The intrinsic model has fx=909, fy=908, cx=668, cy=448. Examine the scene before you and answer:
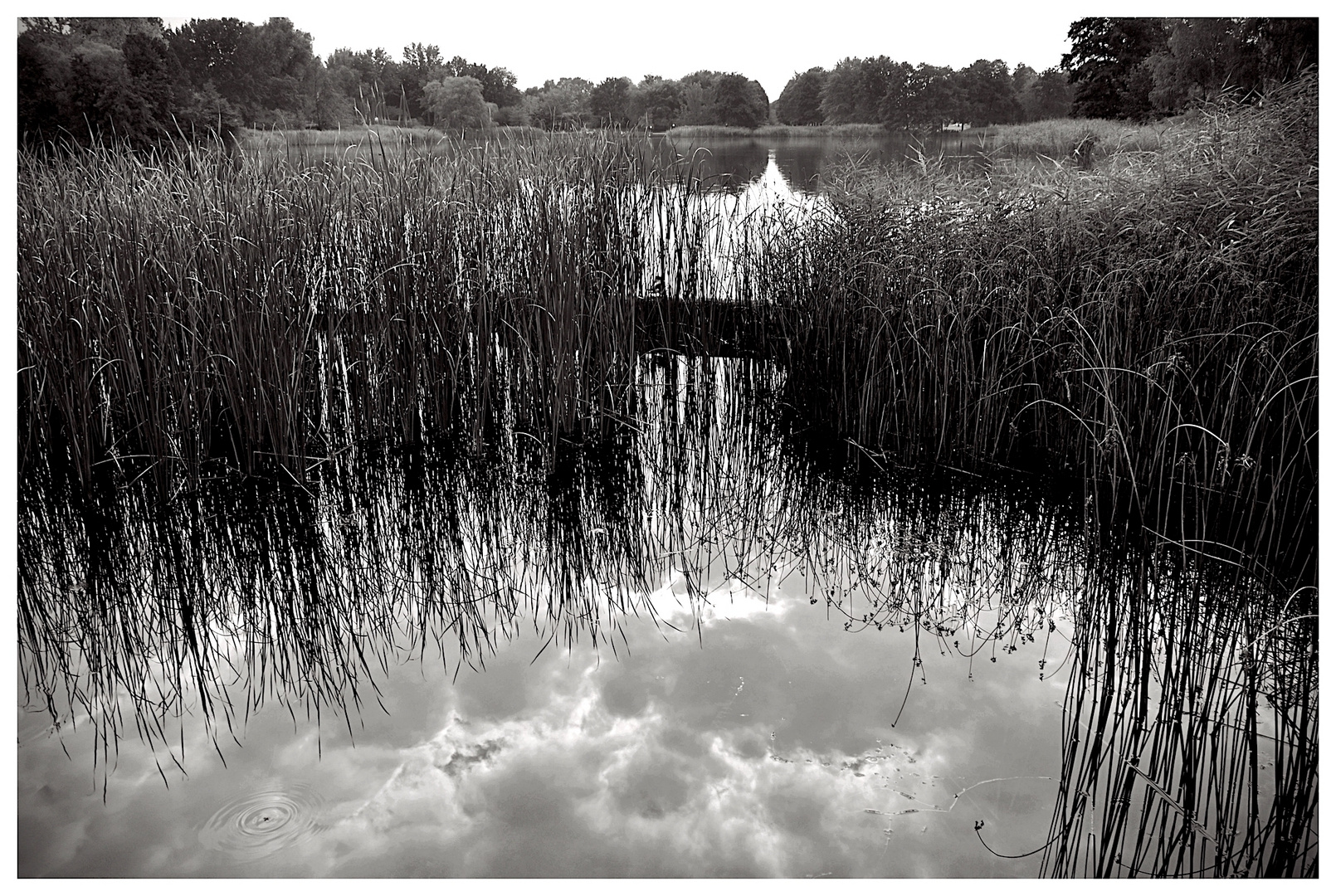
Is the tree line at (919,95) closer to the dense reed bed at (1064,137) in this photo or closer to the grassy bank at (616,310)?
the dense reed bed at (1064,137)

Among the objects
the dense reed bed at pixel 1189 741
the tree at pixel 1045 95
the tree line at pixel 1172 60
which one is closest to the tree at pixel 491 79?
the tree line at pixel 1172 60

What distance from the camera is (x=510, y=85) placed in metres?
4.17

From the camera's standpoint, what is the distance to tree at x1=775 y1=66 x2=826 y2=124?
471 centimetres

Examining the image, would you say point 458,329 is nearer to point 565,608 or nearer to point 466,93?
point 565,608

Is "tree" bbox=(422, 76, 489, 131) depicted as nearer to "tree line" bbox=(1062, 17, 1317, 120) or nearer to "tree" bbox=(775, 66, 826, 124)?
"tree" bbox=(775, 66, 826, 124)

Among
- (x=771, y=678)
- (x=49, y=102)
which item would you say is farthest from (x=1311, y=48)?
(x=49, y=102)

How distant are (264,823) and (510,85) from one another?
363 cm

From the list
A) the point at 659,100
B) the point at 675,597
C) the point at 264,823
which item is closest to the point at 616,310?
the point at 675,597

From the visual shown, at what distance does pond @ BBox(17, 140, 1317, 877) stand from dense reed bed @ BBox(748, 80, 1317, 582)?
0.73 feet

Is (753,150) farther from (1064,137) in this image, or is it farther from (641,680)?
(641,680)

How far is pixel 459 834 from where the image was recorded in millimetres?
1261

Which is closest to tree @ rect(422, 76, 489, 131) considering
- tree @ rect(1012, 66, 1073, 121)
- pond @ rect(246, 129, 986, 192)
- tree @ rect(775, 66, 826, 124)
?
pond @ rect(246, 129, 986, 192)

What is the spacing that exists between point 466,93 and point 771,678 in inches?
139

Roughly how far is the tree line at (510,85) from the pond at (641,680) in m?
1.93
